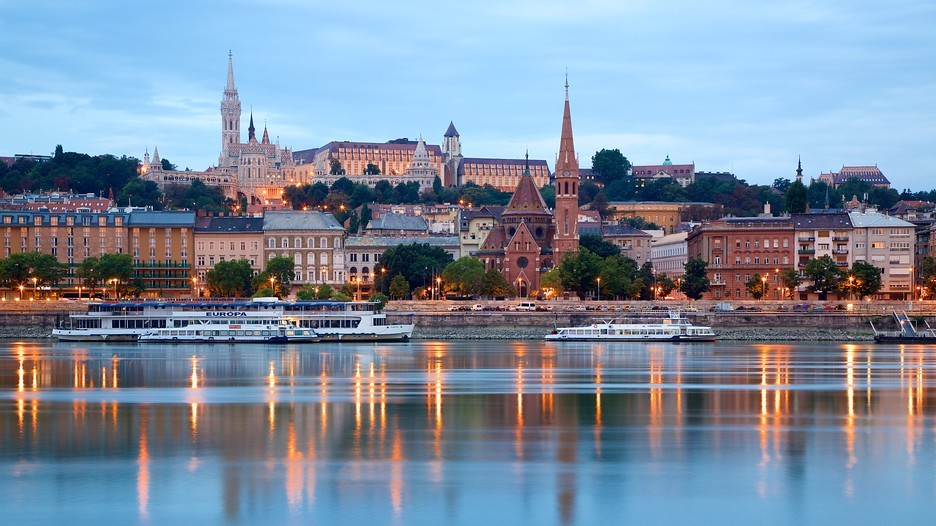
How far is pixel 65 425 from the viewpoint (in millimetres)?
36531

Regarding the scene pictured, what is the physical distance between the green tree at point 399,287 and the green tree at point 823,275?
3345cm

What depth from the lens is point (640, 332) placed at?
85375 millimetres

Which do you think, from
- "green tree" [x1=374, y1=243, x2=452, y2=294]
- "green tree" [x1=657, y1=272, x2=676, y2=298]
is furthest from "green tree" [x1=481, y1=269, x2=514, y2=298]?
"green tree" [x1=657, y1=272, x2=676, y2=298]

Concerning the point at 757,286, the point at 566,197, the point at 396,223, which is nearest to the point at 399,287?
the point at 566,197

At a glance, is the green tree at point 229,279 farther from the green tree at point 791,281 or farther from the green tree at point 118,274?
the green tree at point 791,281

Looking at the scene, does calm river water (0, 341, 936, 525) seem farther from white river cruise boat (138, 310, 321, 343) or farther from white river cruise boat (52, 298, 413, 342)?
white river cruise boat (52, 298, 413, 342)

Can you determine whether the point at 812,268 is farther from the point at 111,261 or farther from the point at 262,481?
the point at 262,481

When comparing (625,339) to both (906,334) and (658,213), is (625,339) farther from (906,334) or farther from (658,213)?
(658,213)

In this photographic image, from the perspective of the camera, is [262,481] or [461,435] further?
[461,435]

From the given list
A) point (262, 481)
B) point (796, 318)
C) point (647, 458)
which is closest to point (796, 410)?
point (647, 458)

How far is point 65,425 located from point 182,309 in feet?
166

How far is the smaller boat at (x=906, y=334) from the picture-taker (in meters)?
82.2

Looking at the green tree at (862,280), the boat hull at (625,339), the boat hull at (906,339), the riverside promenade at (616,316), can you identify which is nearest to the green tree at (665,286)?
the riverside promenade at (616,316)

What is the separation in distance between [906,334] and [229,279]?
54.3 metres
